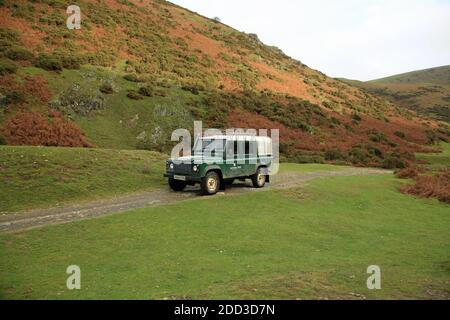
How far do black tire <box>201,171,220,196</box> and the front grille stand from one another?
77 cm

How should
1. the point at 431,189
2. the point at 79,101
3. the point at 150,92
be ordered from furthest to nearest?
the point at 150,92
the point at 79,101
the point at 431,189

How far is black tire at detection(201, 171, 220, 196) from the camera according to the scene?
1667 cm

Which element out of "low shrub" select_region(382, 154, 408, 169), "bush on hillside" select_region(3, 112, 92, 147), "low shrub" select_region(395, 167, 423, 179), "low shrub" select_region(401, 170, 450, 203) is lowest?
"low shrub" select_region(401, 170, 450, 203)

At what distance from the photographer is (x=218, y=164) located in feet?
56.2

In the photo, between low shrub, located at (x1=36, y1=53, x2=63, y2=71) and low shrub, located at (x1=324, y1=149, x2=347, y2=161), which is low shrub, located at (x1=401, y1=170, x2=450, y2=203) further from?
low shrub, located at (x1=36, y1=53, x2=63, y2=71)

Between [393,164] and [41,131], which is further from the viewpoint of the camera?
[393,164]

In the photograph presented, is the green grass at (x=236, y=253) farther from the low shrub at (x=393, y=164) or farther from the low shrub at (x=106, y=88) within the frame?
the low shrub at (x=106, y=88)

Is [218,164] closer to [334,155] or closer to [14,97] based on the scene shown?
[14,97]

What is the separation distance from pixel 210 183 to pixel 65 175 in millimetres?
6261

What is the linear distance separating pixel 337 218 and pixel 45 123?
20.1 meters

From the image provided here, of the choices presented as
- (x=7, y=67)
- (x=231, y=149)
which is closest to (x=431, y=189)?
(x=231, y=149)

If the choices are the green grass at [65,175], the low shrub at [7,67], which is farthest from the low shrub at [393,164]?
the low shrub at [7,67]

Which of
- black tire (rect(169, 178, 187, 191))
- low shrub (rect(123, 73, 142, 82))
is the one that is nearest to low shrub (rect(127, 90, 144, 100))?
low shrub (rect(123, 73, 142, 82))

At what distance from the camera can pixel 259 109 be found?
43375mm
